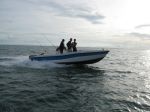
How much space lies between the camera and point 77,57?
19547 mm

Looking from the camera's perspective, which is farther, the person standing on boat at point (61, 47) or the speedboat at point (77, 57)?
Answer: the person standing on boat at point (61, 47)

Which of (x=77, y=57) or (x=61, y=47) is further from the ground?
(x=61, y=47)

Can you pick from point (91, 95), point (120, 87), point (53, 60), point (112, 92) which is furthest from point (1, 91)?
point (53, 60)

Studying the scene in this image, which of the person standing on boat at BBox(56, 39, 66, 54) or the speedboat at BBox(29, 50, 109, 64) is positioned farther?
the person standing on boat at BBox(56, 39, 66, 54)

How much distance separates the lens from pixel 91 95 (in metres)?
10.7

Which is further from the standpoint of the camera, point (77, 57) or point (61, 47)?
point (61, 47)

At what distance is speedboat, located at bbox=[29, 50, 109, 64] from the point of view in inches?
762

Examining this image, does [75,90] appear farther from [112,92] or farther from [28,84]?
[28,84]

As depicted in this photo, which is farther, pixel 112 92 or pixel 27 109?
pixel 112 92

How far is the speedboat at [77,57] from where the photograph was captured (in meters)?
19.4

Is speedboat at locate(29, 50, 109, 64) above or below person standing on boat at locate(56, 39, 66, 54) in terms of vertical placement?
below

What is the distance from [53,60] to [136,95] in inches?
420

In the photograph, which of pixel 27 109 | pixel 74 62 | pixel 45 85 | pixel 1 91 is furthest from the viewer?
pixel 74 62

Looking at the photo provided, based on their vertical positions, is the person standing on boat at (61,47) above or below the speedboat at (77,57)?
above
